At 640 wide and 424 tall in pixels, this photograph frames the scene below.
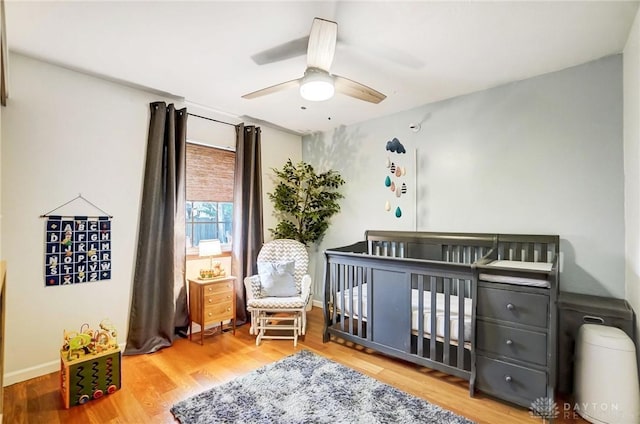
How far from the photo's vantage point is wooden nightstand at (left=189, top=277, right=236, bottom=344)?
3105mm

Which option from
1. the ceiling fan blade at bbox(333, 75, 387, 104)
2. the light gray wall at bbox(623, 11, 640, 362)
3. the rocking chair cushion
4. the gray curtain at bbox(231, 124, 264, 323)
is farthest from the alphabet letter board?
the light gray wall at bbox(623, 11, 640, 362)

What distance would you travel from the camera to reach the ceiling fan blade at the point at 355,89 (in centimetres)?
214

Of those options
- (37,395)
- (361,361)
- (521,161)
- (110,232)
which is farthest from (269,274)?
(521,161)

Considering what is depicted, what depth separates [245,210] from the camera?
3.79 metres

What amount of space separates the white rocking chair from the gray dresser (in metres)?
1.75

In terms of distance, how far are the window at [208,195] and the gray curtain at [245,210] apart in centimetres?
15

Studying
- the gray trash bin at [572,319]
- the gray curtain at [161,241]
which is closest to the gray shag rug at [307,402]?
the gray trash bin at [572,319]

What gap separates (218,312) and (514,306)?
2.76m

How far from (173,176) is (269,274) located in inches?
58.1

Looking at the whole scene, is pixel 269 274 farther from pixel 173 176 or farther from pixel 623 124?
pixel 623 124

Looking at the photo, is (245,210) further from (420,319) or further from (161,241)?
(420,319)

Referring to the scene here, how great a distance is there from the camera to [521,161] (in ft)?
9.18

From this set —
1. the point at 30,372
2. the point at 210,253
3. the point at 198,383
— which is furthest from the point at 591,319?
the point at 30,372

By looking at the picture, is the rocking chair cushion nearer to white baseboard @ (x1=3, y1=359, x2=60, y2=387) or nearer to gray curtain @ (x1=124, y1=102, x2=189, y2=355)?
gray curtain @ (x1=124, y1=102, x2=189, y2=355)
